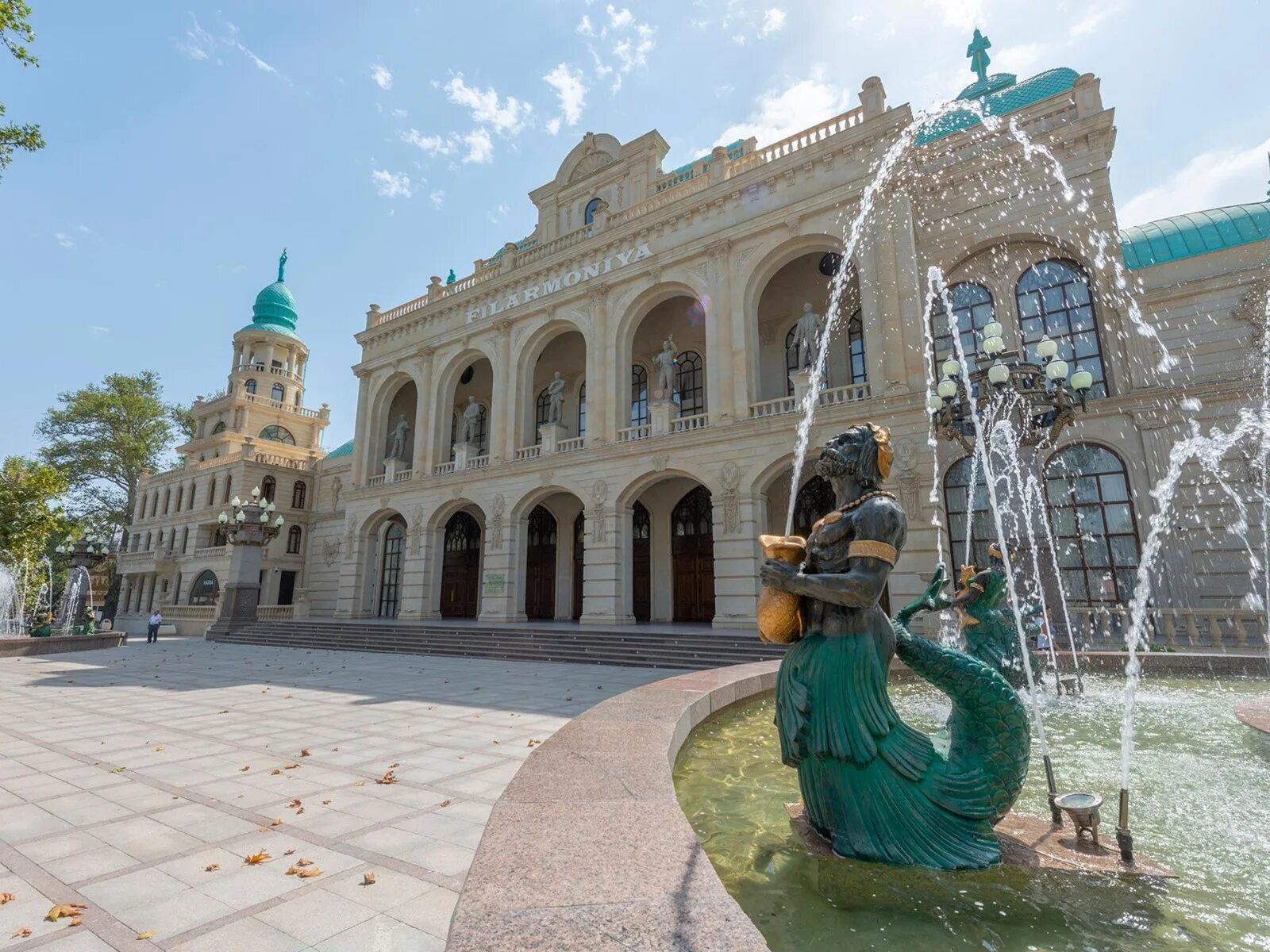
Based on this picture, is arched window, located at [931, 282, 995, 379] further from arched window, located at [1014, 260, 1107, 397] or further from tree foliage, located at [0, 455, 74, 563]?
tree foliage, located at [0, 455, 74, 563]

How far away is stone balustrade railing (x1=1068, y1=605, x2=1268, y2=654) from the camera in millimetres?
10391

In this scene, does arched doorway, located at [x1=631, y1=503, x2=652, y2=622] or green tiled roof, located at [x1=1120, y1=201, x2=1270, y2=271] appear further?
arched doorway, located at [x1=631, y1=503, x2=652, y2=622]

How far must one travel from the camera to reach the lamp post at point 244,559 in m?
21.3

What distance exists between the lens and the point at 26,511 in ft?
75.2

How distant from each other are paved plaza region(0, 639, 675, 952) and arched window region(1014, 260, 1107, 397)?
566 inches

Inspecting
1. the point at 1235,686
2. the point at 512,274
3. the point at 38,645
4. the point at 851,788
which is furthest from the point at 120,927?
the point at 512,274

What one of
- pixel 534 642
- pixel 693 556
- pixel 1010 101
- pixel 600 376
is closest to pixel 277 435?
pixel 600 376

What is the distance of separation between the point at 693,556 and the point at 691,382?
6446 millimetres

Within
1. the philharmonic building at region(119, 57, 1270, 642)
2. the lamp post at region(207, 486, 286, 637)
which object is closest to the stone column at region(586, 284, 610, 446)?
the philharmonic building at region(119, 57, 1270, 642)

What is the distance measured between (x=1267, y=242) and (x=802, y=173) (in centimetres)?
1075

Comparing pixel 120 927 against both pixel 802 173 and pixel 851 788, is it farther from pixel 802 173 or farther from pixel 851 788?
pixel 802 173

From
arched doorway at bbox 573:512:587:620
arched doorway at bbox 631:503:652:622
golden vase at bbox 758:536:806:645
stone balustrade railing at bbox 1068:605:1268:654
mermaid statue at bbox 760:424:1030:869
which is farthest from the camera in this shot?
arched doorway at bbox 573:512:587:620

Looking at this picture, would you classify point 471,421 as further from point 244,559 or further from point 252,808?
point 252,808

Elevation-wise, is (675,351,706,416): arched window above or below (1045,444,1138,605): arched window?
above
